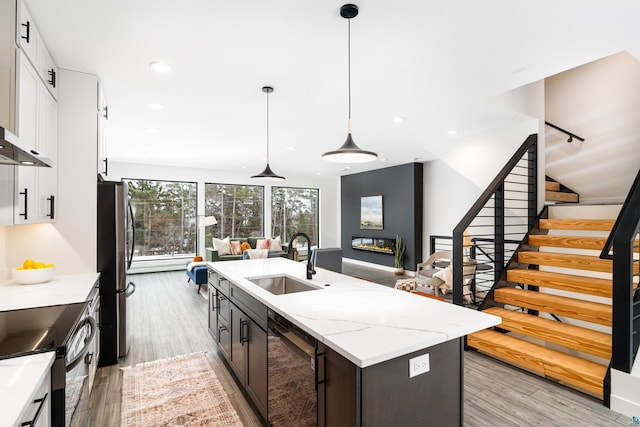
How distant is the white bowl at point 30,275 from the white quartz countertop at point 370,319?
1.52 meters

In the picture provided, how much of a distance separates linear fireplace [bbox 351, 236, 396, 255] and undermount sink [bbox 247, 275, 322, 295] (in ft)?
18.2

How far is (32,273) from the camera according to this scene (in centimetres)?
250

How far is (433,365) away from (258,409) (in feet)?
4.54

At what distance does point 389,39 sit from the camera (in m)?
2.38

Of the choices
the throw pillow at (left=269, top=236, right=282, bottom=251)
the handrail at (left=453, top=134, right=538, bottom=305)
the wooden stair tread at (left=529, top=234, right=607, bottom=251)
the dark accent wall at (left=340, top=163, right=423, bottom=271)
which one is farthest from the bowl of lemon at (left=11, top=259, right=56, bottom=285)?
the dark accent wall at (left=340, top=163, right=423, bottom=271)

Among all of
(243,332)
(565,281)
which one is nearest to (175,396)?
(243,332)

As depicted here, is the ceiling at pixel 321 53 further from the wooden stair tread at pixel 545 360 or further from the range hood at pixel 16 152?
the wooden stair tread at pixel 545 360

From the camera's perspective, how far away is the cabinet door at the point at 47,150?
7.84 feet

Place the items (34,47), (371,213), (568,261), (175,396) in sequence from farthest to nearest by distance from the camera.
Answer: (371,213) < (568,261) < (175,396) < (34,47)

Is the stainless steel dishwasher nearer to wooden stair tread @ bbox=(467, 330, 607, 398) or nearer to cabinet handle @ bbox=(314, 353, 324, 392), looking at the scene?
cabinet handle @ bbox=(314, 353, 324, 392)

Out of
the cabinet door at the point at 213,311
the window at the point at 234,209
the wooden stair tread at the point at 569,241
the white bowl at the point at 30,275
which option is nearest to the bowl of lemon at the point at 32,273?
the white bowl at the point at 30,275

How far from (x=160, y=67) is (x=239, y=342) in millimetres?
2404

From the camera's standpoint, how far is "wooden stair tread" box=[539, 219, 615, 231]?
3442mm

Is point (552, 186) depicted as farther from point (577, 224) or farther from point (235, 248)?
point (235, 248)
